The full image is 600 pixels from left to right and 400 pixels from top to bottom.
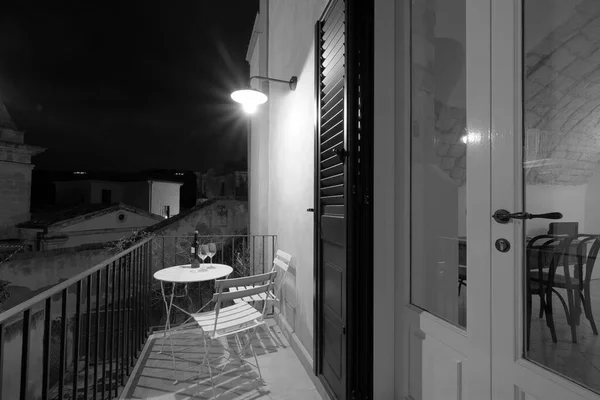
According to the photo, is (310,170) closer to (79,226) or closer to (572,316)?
(572,316)

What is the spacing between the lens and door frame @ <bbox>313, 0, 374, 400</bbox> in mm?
1389

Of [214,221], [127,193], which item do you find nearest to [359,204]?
[214,221]

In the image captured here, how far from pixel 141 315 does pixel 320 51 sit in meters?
2.64

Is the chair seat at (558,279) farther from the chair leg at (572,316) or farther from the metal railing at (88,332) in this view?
the metal railing at (88,332)

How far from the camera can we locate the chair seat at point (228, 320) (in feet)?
6.69

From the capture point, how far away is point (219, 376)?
7.19 ft

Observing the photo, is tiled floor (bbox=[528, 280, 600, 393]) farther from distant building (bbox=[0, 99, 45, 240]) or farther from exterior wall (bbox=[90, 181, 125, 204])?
exterior wall (bbox=[90, 181, 125, 204])

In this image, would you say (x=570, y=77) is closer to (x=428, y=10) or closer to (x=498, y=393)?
(x=428, y=10)

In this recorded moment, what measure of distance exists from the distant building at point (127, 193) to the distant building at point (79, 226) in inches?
147

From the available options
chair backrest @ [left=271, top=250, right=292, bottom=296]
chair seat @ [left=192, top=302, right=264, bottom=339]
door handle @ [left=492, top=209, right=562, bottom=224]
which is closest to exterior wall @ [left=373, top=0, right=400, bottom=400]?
door handle @ [left=492, top=209, right=562, bottom=224]

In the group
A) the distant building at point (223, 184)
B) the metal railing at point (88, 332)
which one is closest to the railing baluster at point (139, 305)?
the metal railing at point (88, 332)

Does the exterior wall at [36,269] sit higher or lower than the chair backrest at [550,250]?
lower

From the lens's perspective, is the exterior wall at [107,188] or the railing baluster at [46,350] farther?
the exterior wall at [107,188]

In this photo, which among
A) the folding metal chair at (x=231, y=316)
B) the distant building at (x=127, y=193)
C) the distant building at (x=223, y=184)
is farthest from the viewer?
the distant building at (x=127, y=193)
